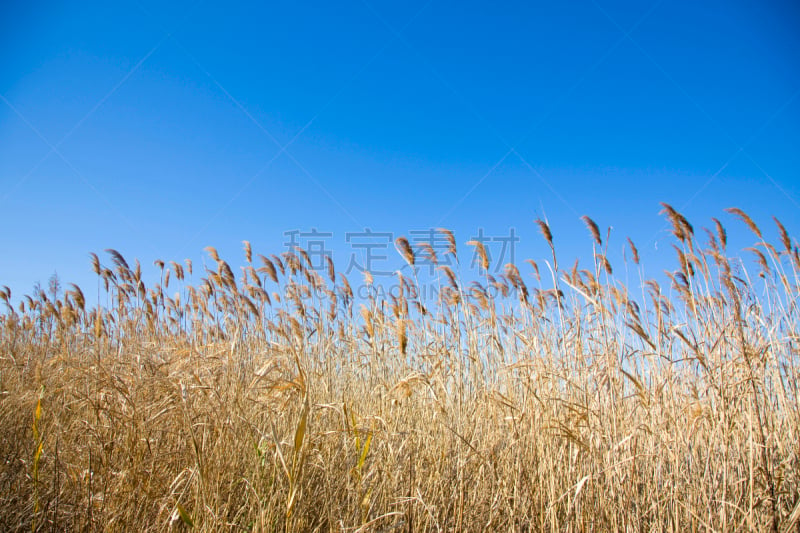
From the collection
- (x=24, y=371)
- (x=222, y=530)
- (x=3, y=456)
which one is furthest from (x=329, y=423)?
(x=24, y=371)

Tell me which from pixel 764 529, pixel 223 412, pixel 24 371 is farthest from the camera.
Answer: pixel 24 371

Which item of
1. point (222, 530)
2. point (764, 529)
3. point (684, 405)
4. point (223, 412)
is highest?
point (684, 405)

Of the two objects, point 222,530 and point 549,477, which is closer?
point 222,530

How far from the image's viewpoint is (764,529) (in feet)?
6.61

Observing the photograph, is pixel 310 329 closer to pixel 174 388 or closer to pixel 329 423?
pixel 329 423

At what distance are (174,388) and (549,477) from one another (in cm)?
210

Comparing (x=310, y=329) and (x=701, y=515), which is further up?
(x=310, y=329)

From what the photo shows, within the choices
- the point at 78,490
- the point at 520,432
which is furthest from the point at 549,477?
the point at 78,490

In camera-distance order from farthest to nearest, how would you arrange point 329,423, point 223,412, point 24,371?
point 24,371
point 329,423
point 223,412

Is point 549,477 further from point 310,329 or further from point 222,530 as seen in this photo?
point 310,329

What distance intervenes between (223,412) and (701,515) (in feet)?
8.22

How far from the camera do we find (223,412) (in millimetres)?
2541

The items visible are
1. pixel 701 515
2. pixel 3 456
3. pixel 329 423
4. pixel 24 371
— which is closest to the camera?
pixel 701 515

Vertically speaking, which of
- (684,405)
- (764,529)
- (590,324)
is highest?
(590,324)
